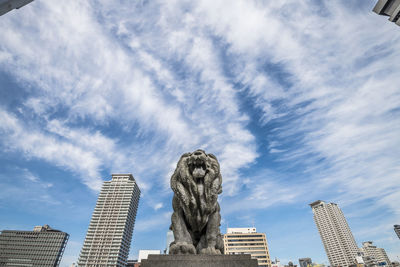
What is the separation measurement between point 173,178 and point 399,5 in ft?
120

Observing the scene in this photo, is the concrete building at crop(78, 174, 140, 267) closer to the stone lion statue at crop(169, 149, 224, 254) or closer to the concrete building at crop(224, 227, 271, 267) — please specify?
the concrete building at crop(224, 227, 271, 267)

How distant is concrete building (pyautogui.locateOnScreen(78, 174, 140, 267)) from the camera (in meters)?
102

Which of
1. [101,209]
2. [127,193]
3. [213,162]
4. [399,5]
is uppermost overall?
[127,193]

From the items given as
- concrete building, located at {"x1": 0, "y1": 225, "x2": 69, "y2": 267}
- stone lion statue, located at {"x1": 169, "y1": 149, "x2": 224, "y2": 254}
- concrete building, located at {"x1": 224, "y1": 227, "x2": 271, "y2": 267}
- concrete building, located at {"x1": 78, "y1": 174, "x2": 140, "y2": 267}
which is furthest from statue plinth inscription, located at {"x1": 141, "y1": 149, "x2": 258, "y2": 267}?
concrete building, located at {"x1": 0, "y1": 225, "x2": 69, "y2": 267}

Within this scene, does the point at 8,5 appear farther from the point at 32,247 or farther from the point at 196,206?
the point at 32,247

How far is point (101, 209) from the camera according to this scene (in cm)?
11944

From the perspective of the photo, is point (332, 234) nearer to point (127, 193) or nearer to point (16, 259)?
point (127, 193)

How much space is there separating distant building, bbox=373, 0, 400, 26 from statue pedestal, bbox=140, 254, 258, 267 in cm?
3700

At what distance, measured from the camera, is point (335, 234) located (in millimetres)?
A: 152000

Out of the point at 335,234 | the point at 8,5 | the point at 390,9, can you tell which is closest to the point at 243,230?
the point at 390,9

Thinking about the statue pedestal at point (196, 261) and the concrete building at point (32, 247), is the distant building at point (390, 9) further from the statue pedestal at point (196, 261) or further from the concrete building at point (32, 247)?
the concrete building at point (32, 247)

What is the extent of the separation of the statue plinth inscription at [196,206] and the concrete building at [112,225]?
12346cm

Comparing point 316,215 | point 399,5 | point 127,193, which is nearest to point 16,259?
point 127,193

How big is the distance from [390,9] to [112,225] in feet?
447
